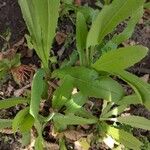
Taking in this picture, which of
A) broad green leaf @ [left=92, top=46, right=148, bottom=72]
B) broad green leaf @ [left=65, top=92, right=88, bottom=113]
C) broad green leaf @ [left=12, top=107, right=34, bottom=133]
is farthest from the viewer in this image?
broad green leaf @ [left=65, top=92, right=88, bottom=113]

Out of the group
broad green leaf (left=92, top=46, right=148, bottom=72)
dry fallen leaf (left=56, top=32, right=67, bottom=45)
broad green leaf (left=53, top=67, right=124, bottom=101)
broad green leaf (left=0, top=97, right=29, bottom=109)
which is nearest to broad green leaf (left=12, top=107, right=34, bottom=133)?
broad green leaf (left=0, top=97, right=29, bottom=109)

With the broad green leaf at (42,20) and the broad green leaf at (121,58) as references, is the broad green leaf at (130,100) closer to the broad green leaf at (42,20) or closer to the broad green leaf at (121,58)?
the broad green leaf at (121,58)

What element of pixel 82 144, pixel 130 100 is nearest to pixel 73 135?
pixel 82 144

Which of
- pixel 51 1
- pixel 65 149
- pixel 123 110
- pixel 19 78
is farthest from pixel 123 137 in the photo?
pixel 51 1

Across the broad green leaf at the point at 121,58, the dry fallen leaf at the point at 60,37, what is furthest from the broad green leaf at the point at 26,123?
the dry fallen leaf at the point at 60,37

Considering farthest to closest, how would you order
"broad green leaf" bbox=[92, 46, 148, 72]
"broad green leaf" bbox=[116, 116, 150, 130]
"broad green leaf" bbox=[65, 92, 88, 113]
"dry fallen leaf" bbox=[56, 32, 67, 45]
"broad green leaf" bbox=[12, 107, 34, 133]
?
"dry fallen leaf" bbox=[56, 32, 67, 45]
"broad green leaf" bbox=[116, 116, 150, 130]
"broad green leaf" bbox=[65, 92, 88, 113]
"broad green leaf" bbox=[12, 107, 34, 133]
"broad green leaf" bbox=[92, 46, 148, 72]

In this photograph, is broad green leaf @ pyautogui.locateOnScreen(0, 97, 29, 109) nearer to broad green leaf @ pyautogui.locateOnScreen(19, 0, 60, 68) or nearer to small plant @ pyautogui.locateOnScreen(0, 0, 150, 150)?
small plant @ pyautogui.locateOnScreen(0, 0, 150, 150)

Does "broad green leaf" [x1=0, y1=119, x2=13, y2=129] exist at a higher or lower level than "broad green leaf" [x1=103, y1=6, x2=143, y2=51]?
lower

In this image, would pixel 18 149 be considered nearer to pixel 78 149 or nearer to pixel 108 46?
pixel 78 149
